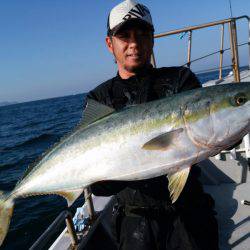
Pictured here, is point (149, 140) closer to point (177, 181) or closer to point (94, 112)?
point (177, 181)

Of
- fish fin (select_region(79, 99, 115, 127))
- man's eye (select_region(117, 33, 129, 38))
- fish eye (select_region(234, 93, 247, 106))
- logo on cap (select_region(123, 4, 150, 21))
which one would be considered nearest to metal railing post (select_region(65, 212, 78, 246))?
fish fin (select_region(79, 99, 115, 127))

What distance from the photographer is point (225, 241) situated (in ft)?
17.3

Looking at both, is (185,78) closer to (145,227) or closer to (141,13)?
(141,13)

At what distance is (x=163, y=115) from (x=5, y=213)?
1.81m

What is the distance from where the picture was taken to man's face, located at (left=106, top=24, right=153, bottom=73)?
3.44m

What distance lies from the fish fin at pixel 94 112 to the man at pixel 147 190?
17.2 inches

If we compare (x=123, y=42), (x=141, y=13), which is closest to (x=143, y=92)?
(x=123, y=42)

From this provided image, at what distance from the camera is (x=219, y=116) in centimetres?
271

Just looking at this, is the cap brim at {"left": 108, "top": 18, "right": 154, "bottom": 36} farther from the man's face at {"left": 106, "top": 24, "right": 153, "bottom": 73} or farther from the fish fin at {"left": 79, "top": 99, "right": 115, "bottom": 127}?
the fish fin at {"left": 79, "top": 99, "right": 115, "bottom": 127}

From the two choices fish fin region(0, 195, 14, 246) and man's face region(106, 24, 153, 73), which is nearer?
fish fin region(0, 195, 14, 246)

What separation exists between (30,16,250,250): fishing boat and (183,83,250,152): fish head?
236 centimetres

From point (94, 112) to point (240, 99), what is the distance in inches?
51.0

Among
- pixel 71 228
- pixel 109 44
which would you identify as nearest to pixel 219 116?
pixel 109 44

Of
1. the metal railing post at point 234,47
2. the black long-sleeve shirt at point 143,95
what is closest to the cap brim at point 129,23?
the black long-sleeve shirt at point 143,95
